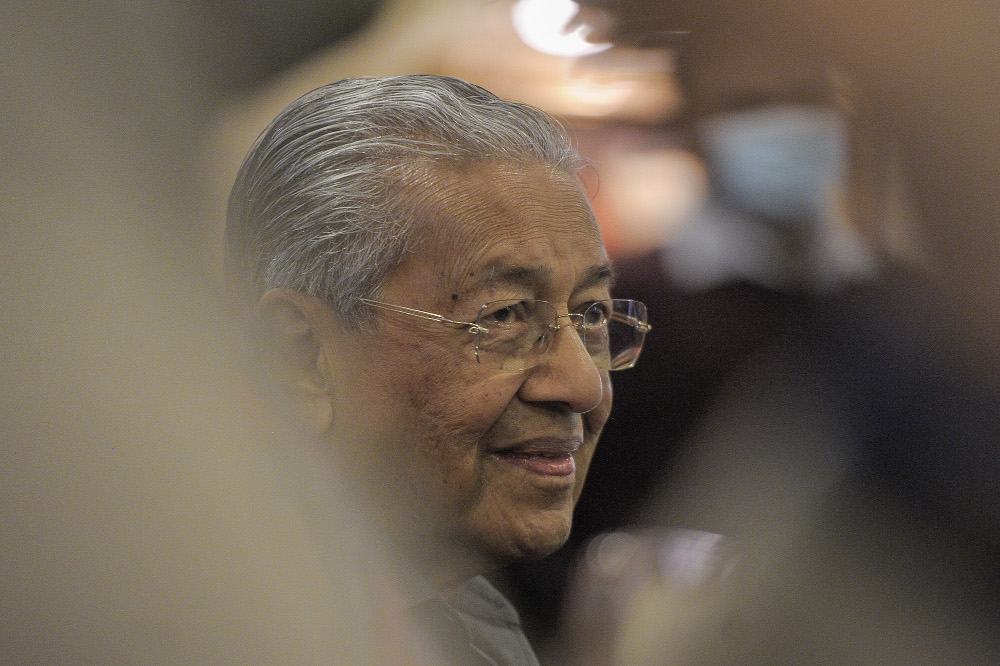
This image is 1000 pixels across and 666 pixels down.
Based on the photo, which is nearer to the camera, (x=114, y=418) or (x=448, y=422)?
(x=114, y=418)

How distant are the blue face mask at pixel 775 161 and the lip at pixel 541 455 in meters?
0.55

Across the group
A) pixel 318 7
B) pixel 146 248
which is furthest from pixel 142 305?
pixel 318 7

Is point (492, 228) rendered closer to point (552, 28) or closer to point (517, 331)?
point (517, 331)

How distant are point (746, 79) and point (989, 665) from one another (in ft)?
2.33

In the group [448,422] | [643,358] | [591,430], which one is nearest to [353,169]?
[448,422]

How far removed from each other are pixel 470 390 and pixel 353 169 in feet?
0.73

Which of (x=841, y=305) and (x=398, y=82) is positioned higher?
(x=398, y=82)

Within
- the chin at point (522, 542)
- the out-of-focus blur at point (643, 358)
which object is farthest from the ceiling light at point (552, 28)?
the chin at point (522, 542)

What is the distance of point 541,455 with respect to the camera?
76cm

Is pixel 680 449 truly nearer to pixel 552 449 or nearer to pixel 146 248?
pixel 552 449

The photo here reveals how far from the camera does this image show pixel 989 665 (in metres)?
0.80

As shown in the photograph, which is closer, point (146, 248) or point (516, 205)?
point (146, 248)

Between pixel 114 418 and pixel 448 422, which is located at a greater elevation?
pixel 114 418

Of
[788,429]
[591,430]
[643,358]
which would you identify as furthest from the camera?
[643,358]
